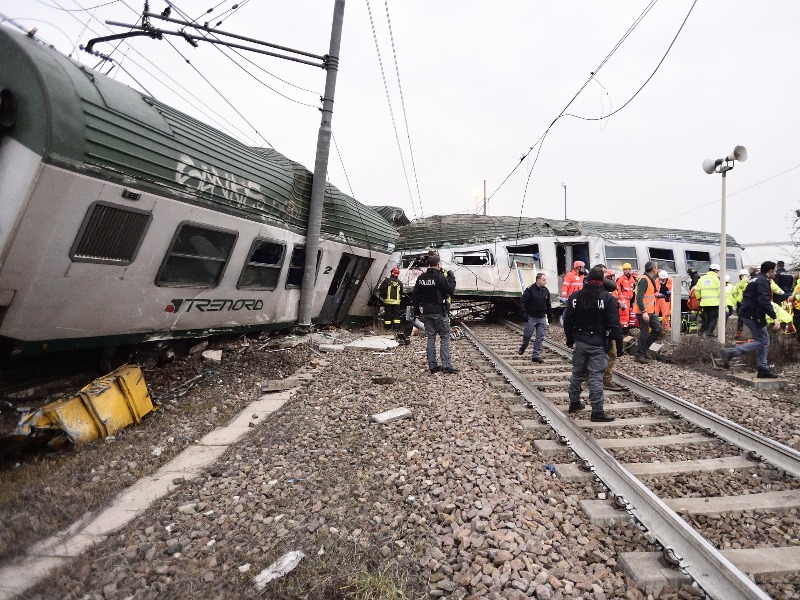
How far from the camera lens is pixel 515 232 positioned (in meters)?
15.1

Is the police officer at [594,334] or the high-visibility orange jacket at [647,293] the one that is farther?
the high-visibility orange jacket at [647,293]

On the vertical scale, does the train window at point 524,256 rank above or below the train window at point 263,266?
above

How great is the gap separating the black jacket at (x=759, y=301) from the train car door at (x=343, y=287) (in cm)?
756

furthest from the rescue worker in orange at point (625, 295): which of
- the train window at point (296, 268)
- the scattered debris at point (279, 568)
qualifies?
the scattered debris at point (279, 568)

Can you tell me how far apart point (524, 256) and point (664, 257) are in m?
4.91

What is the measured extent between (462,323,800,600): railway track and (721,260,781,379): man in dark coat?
246cm

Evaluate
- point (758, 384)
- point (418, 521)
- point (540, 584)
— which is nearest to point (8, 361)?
point (418, 521)

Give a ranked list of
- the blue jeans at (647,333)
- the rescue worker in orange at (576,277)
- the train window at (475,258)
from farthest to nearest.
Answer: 1. the train window at (475,258)
2. the rescue worker in orange at (576,277)
3. the blue jeans at (647,333)

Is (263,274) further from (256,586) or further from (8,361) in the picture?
(256,586)

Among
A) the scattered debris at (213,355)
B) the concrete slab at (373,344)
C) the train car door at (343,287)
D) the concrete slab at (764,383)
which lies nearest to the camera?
the concrete slab at (764,383)

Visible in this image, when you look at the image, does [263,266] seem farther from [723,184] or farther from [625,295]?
[723,184]

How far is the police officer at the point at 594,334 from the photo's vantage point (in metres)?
5.05

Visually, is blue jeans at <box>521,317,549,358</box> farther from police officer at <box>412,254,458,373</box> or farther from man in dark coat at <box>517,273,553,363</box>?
police officer at <box>412,254,458,373</box>

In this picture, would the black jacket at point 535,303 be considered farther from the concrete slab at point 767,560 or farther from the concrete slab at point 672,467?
the concrete slab at point 767,560
